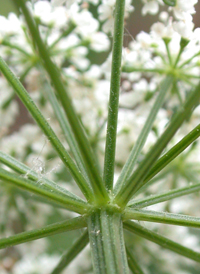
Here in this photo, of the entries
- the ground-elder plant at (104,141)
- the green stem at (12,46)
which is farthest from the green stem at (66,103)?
the green stem at (12,46)

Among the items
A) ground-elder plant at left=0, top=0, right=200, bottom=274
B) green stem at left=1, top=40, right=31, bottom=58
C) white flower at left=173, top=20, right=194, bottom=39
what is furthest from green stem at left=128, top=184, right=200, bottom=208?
green stem at left=1, top=40, right=31, bottom=58

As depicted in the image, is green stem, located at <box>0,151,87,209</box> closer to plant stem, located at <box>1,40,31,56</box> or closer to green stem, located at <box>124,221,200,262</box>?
green stem, located at <box>124,221,200,262</box>

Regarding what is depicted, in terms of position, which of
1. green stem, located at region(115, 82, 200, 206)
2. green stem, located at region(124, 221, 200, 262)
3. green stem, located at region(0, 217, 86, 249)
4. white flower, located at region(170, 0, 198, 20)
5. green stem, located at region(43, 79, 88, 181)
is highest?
white flower, located at region(170, 0, 198, 20)

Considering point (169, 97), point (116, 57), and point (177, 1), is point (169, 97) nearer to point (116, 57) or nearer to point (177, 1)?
point (177, 1)

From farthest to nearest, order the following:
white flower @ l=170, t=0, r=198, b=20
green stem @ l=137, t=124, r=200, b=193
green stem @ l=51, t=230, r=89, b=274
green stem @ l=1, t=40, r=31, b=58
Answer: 1. green stem @ l=1, t=40, r=31, b=58
2. white flower @ l=170, t=0, r=198, b=20
3. green stem @ l=51, t=230, r=89, b=274
4. green stem @ l=137, t=124, r=200, b=193

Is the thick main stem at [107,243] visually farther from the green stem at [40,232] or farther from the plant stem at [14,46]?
the plant stem at [14,46]

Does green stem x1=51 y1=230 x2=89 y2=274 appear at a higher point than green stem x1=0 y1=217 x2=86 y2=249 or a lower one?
lower

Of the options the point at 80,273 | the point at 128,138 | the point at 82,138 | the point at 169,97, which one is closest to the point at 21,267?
the point at 80,273

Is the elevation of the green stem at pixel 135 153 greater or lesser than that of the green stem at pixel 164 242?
greater
